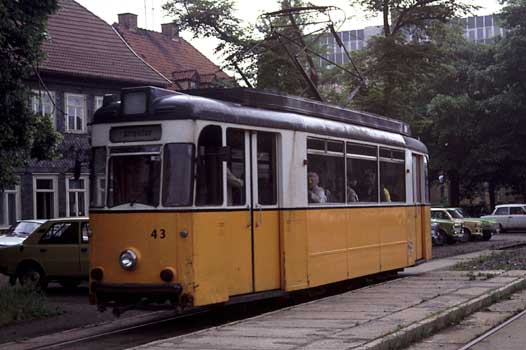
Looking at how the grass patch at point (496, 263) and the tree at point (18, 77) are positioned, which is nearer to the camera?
the tree at point (18, 77)

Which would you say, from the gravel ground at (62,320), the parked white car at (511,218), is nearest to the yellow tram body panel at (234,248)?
the gravel ground at (62,320)

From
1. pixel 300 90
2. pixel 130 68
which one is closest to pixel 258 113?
pixel 300 90

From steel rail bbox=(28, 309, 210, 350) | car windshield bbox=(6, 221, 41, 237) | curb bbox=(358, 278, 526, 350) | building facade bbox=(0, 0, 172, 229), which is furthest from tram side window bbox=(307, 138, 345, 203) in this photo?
building facade bbox=(0, 0, 172, 229)

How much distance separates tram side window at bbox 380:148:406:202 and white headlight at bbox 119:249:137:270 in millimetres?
6668

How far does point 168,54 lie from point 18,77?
3654 cm

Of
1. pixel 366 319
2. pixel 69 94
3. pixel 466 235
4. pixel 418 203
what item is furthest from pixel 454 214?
pixel 366 319

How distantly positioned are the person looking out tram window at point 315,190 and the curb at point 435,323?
2822 millimetres

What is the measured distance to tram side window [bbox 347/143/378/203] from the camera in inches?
608

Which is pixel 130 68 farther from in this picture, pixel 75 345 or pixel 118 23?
pixel 75 345

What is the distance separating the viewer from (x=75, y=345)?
37.6 feet

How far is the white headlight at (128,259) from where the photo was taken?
11438mm

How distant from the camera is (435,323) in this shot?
446 inches

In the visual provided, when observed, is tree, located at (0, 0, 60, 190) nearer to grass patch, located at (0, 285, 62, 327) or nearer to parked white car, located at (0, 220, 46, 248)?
grass patch, located at (0, 285, 62, 327)

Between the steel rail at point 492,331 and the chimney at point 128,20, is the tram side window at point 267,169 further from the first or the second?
the chimney at point 128,20
